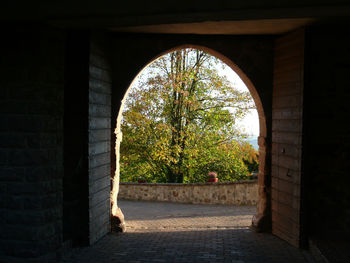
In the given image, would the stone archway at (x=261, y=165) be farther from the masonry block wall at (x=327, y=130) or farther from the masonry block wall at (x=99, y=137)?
the masonry block wall at (x=327, y=130)

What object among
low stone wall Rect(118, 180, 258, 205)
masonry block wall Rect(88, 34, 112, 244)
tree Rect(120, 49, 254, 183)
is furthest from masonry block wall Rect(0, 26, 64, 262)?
tree Rect(120, 49, 254, 183)

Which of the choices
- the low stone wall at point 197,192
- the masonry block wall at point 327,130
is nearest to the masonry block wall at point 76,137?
the masonry block wall at point 327,130

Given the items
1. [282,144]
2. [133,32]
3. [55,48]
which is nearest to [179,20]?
[55,48]

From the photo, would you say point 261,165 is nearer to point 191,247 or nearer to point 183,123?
point 191,247

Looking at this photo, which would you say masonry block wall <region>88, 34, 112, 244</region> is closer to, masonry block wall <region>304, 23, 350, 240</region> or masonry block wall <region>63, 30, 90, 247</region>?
masonry block wall <region>63, 30, 90, 247</region>

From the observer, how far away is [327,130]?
533 centimetres

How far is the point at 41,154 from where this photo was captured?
14.6ft

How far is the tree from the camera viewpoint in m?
14.5

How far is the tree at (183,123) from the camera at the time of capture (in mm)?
14461

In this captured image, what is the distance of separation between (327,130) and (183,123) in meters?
9.66

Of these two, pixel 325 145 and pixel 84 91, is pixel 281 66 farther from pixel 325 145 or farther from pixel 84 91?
pixel 84 91

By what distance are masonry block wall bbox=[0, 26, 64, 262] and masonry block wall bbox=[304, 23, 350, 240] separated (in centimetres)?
352

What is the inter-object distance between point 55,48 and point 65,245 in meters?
2.57

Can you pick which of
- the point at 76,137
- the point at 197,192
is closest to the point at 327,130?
the point at 76,137
